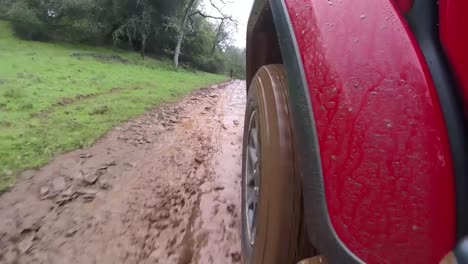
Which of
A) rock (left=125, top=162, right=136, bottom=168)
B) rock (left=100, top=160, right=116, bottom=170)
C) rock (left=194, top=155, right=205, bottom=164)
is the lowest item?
rock (left=100, top=160, right=116, bottom=170)

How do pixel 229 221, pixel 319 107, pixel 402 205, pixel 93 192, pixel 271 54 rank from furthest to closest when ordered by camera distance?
1. pixel 93 192
2. pixel 229 221
3. pixel 271 54
4. pixel 319 107
5. pixel 402 205

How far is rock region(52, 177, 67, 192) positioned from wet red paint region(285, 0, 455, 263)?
7.77 feet

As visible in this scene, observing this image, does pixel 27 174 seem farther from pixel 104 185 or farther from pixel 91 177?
pixel 104 185

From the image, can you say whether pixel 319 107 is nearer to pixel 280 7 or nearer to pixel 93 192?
pixel 280 7

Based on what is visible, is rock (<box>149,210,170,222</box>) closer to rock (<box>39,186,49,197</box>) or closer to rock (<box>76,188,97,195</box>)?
rock (<box>76,188,97,195</box>)

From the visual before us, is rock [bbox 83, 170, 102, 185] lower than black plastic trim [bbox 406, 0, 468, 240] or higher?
lower

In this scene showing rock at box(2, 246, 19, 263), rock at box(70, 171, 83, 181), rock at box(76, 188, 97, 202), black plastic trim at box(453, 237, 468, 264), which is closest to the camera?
black plastic trim at box(453, 237, 468, 264)

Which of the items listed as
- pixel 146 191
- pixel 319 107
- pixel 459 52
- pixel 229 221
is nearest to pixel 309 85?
pixel 319 107

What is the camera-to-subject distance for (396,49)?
68 cm

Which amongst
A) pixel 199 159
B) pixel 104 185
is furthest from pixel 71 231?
pixel 199 159

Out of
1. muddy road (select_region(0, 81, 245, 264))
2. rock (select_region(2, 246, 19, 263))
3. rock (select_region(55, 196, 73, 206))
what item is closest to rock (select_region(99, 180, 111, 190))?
muddy road (select_region(0, 81, 245, 264))

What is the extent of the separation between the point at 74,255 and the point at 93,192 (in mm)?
738

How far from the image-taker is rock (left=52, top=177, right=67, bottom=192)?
2370mm

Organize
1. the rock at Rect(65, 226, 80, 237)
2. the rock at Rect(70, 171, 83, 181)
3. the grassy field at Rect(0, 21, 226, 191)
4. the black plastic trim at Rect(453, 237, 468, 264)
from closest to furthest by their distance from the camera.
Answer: the black plastic trim at Rect(453, 237, 468, 264)
the rock at Rect(65, 226, 80, 237)
the rock at Rect(70, 171, 83, 181)
the grassy field at Rect(0, 21, 226, 191)
